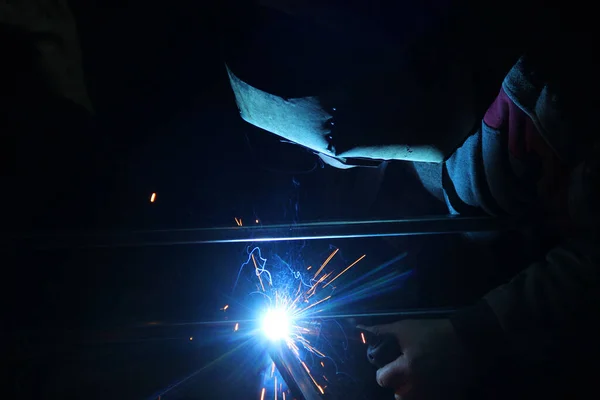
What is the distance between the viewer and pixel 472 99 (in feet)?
4.40

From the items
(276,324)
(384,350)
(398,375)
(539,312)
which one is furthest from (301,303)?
(539,312)

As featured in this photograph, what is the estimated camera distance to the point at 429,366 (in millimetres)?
1681

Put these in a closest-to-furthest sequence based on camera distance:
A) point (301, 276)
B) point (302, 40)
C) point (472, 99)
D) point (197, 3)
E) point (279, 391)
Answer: point (302, 40)
point (472, 99)
point (197, 3)
point (279, 391)
point (301, 276)

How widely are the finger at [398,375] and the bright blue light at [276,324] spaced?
0.69 m

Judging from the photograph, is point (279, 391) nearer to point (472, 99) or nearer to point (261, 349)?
point (261, 349)

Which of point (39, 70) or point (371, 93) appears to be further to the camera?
point (39, 70)

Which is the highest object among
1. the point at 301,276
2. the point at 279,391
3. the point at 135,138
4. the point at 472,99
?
the point at 135,138

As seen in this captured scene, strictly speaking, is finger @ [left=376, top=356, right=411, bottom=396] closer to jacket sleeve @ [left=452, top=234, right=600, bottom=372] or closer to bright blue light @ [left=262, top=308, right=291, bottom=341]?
jacket sleeve @ [left=452, top=234, right=600, bottom=372]

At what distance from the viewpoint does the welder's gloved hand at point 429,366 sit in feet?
5.39

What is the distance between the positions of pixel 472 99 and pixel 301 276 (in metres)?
1.76

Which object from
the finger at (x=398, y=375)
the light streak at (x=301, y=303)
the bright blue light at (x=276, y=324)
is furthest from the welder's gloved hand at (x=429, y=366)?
the bright blue light at (x=276, y=324)

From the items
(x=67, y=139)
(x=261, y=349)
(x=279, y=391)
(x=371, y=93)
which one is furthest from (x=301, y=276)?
(x=67, y=139)

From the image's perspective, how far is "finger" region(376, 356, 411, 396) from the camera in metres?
1.74

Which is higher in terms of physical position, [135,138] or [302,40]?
[135,138]
